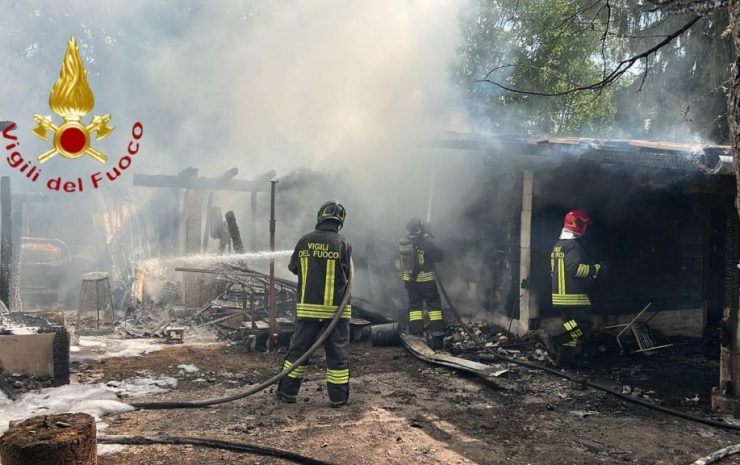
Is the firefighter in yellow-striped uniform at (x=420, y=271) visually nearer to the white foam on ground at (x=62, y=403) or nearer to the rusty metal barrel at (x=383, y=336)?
the rusty metal barrel at (x=383, y=336)

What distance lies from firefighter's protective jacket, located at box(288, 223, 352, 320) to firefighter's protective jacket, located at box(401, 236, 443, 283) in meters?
2.69

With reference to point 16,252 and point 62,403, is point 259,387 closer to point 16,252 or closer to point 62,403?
point 62,403

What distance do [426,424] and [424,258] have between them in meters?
3.66

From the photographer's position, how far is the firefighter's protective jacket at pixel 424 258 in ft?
27.2

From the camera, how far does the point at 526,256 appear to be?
838cm

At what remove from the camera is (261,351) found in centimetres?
786

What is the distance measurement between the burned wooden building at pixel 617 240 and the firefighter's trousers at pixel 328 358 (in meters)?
3.75

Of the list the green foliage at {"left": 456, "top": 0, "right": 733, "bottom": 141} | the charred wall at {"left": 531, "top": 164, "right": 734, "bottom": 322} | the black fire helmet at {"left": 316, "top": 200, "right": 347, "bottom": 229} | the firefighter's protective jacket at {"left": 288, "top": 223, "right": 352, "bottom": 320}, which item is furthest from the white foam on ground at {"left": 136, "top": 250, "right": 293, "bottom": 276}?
the green foliage at {"left": 456, "top": 0, "right": 733, "bottom": 141}

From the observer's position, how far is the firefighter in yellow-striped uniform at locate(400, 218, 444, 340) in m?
8.27

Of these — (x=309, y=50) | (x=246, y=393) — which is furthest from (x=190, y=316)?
(x=309, y=50)

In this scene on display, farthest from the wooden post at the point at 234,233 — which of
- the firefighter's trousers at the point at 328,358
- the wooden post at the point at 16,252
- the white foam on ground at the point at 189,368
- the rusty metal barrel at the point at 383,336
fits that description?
the firefighter's trousers at the point at 328,358

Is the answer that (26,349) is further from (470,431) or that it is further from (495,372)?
(495,372)

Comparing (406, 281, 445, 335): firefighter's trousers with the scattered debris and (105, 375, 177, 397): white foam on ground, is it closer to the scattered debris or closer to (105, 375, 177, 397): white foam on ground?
the scattered debris

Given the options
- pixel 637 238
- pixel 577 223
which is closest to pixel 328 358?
pixel 577 223
